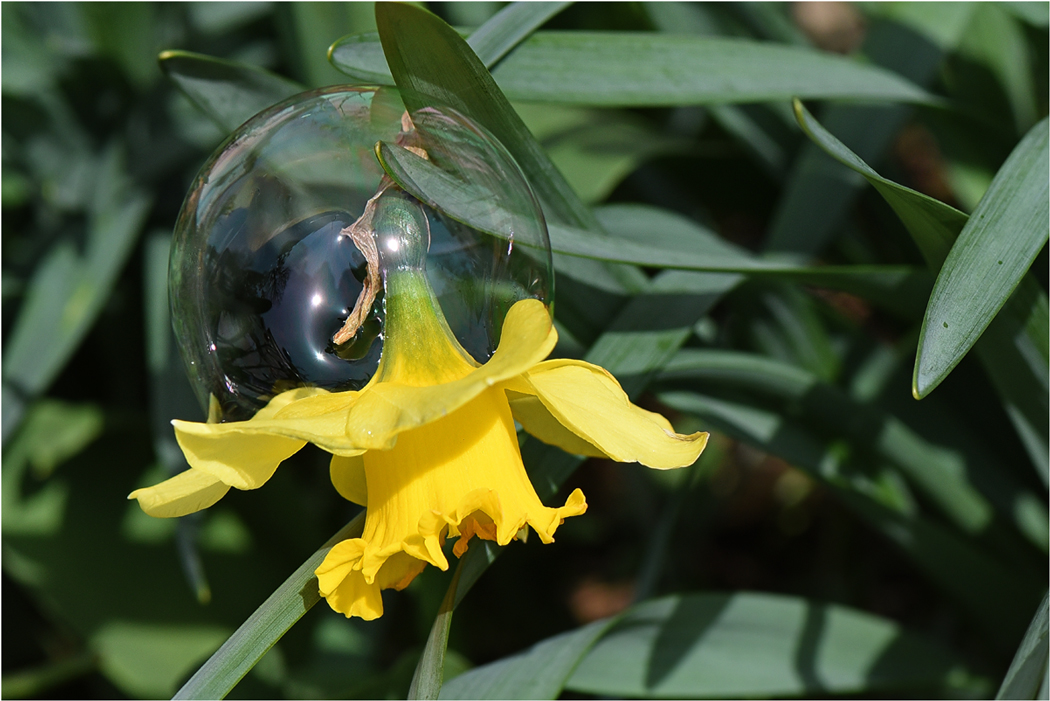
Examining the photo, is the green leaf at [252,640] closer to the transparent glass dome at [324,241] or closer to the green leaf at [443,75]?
the transparent glass dome at [324,241]

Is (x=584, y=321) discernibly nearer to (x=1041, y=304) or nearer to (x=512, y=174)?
(x=512, y=174)

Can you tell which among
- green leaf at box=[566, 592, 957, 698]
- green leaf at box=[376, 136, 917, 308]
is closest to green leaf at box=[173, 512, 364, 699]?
green leaf at box=[376, 136, 917, 308]

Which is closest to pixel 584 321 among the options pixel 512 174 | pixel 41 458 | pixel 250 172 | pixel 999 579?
pixel 512 174

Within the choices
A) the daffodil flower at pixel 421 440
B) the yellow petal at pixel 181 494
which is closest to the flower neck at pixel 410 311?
the daffodil flower at pixel 421 440

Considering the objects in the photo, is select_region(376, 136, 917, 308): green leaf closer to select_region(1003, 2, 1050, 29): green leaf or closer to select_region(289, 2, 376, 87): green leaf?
select_region(1003, 2, 1050, 29): green leaf

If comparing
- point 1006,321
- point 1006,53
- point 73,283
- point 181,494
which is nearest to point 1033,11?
point 1006,53

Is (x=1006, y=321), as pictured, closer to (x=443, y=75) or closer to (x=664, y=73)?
(x=664, y=73)
